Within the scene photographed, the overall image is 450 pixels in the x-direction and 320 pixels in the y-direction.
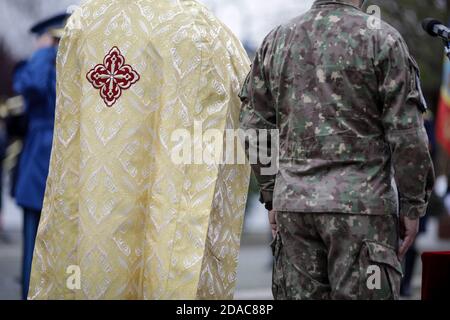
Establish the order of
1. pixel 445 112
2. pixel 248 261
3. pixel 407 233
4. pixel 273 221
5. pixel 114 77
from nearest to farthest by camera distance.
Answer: pixel 407 233 < pixel 273 221 < pixel 114 77 < pixel 445 112 < pixel 248 261

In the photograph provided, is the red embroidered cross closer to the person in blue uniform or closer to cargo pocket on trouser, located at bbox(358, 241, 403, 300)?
cargo pocket on trouser, located at bbox(358, 241, 403, 300)

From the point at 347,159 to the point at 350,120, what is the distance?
0.51ft

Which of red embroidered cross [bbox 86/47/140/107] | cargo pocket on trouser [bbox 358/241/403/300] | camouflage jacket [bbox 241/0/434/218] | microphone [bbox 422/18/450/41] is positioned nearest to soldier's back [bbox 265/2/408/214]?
camouflage jacket [bbox 241/0/434/218]

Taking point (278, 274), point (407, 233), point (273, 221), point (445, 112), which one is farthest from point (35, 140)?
point (445, 112)

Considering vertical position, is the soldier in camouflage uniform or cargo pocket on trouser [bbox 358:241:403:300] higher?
the soldier in camouflage uniform

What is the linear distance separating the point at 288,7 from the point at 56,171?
61.4 feet

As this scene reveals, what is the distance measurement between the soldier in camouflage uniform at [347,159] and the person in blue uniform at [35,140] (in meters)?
3.10

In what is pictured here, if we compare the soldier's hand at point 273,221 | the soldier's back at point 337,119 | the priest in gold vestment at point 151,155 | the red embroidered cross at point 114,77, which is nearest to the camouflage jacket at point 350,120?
the soldier's back at point 337,119

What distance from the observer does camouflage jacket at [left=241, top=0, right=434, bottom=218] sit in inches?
155

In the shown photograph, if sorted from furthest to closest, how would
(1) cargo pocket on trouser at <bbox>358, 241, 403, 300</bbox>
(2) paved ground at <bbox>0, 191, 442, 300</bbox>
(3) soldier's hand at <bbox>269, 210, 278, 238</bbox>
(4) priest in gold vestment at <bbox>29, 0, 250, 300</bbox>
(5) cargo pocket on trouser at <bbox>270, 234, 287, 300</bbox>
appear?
(2) paved ground at <bbox>0, 191, 442, 300</bbox> → (4) priest in gold vestment at <bbox>29, 0, 250, 300</bbox> → (3) soldier's hand at <bbox>269, 210, 278, 238</bbox> → (5) cargo pocket on trouser at <bbox>270, 234, 287, 300</bbox> → (1) cargo pocket on trouser at <bbox>358, 241, 403, 300</bbox>

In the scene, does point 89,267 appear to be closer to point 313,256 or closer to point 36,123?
point 313,256

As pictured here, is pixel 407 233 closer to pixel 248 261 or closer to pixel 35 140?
pixel 35 140

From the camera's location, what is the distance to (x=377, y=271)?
12.8 ft

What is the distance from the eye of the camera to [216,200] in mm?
4824
